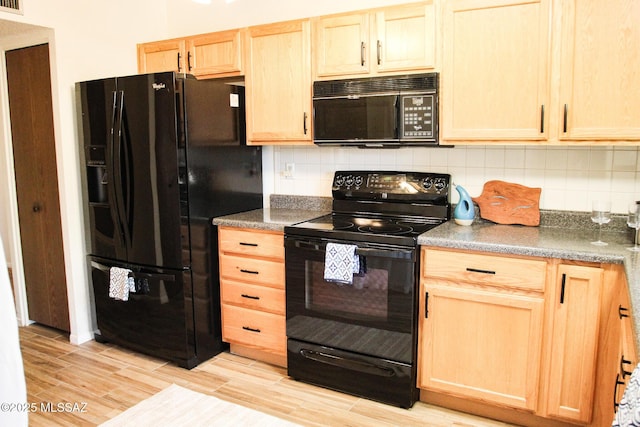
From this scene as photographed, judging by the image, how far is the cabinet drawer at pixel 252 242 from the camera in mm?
2953

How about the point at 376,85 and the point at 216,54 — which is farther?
the point at 216,54

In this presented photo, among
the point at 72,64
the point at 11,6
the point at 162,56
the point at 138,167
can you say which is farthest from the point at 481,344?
the point at 11,6

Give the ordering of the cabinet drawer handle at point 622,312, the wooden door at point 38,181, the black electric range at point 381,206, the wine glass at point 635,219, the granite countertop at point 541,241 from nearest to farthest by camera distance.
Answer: the cabinet drawer handle at point 622,312 < the granite countertop at point 541,241 < the wine glass at point 635,219 < the black electric range at point 381,206 < the wooden door at point 38,181

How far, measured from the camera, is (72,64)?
3.32 meters

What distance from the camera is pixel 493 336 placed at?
2.40m

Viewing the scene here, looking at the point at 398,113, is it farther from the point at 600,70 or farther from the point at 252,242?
the point at 252,242

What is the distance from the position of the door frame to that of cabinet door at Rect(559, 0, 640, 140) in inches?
120

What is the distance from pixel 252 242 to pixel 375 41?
1.37m

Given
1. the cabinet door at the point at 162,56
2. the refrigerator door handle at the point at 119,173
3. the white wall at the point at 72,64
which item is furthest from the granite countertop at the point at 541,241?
the white wall at the point at 72,64

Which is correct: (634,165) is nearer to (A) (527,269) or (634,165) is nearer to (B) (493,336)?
(A) (527,269)

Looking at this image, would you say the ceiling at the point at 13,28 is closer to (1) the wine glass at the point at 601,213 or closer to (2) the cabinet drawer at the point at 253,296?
(2) the cabinet drawer at the point at 253,296

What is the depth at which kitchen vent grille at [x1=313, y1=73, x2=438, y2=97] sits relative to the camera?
264cm

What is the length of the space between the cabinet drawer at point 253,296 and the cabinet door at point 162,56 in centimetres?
156

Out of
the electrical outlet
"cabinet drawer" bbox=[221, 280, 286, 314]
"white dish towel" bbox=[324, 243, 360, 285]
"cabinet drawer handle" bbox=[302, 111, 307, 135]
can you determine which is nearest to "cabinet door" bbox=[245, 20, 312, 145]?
"cabinet drawer handle" bbox=[302, 111, 307, 135]
